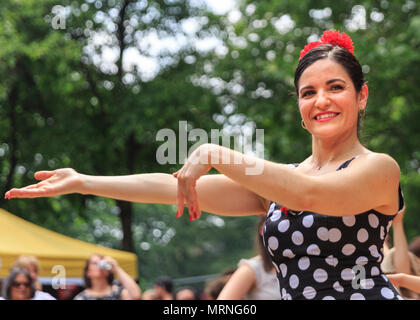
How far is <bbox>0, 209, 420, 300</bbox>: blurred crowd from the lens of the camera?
12.9ft

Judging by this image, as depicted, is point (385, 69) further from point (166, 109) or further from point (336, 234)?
point (336, 234)

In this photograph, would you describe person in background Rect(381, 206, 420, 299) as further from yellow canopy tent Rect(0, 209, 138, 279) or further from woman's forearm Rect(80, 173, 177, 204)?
yellow canopy tent Rect(0, 209, 138, 279)

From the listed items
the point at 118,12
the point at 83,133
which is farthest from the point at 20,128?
the point at 118,12

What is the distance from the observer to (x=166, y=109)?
1287 centimetres

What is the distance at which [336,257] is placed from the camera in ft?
6.41

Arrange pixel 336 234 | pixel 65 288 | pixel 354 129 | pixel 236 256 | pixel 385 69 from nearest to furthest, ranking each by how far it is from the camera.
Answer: pixel 336 234 < pixel 354 129 < pixel 65 288 < pixel 385 69 < pixel 236 256

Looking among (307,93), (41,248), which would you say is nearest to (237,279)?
(307,93)

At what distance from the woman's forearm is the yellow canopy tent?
649cm

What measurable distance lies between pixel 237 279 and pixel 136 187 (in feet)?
6.68

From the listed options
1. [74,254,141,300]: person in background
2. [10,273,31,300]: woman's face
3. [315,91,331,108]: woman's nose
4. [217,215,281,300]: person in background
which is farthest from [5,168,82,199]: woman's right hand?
[74,254,141,300]: person in background

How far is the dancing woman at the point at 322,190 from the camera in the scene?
1735mm

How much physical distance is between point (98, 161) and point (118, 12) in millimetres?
3193

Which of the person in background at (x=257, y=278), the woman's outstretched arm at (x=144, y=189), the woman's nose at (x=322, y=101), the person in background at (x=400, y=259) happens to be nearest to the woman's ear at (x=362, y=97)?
the woman's nose at (x=322, y=101)

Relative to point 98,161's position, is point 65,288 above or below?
below
